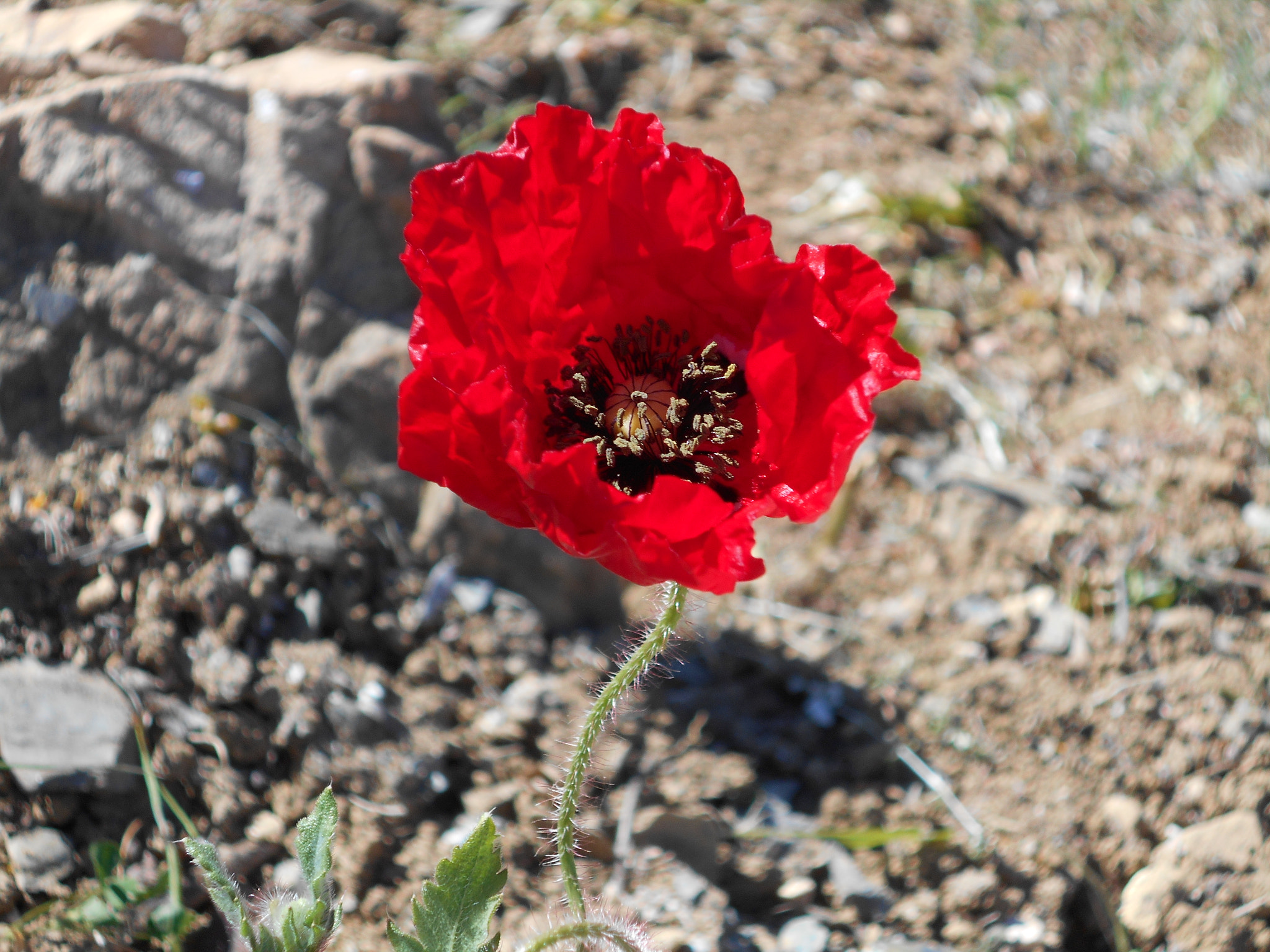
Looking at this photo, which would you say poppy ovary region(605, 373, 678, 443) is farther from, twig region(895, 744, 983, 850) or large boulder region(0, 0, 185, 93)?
large boulder region(0, 0, 185, 93)

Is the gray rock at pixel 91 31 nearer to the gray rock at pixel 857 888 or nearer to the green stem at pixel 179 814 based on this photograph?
the green stem at pixel 179 814

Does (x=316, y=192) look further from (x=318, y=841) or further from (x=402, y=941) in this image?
(x=402, y=941)

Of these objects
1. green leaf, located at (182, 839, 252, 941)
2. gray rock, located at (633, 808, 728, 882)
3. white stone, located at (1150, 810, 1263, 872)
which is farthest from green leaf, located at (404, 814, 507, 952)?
white stone, located at (1150, 810, 1263, 872)

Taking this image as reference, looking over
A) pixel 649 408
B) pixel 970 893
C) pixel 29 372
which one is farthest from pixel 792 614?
pixel 29 372

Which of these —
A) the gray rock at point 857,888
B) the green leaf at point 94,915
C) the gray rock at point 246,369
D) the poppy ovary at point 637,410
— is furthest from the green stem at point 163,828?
the gray rock at point 857,888

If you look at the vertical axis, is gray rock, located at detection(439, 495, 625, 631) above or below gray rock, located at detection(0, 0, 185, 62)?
below
